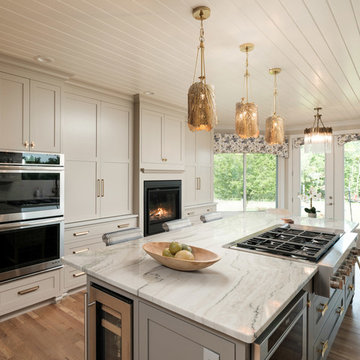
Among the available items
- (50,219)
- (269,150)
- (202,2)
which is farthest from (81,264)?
(269,150)

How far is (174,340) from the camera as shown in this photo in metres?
1.14

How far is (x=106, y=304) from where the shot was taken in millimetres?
1437

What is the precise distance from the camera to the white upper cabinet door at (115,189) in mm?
3490

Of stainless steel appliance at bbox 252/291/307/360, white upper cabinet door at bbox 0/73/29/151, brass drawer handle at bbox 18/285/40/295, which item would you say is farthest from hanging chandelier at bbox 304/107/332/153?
brass drawer handle at bbox 18/285/40/295

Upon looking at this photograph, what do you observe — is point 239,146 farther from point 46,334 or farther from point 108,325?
point 108,325

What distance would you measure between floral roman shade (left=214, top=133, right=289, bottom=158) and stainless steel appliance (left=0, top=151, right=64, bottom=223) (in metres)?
3.54

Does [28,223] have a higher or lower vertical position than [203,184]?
lower

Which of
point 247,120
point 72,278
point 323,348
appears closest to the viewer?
point 323,348

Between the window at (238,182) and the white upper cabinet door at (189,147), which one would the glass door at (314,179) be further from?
the white upper cabinet door at (189,147)

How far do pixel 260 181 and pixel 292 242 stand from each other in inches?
160

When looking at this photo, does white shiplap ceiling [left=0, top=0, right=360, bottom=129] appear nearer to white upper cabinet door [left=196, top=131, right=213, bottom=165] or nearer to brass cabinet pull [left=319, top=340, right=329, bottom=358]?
white upper cabinet door [left=196, top=131, right=213, bottom=165]

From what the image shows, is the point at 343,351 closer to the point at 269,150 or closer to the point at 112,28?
the point at 112,28

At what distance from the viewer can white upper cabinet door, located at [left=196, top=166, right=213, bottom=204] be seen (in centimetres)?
501

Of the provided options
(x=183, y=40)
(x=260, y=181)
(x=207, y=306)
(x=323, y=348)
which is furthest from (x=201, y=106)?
(x=260, y=181)
